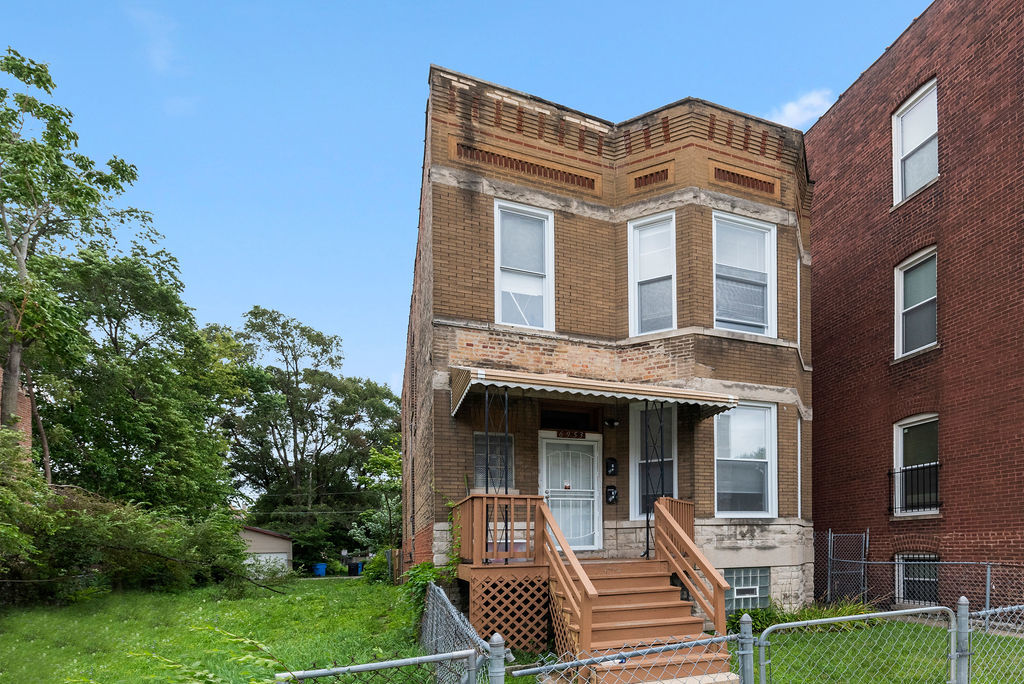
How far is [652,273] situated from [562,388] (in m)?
3.85

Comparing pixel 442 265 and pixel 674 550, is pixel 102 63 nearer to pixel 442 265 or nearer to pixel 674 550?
pixel 442 265

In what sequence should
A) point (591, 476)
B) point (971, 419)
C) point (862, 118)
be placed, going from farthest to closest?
point (862, 118) < point (971, 419) < point (591, 476)

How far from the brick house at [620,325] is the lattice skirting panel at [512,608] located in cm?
124

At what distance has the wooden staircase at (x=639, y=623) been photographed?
24.6 ft

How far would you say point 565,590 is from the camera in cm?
821

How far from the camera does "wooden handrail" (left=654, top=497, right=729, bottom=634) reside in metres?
8.30

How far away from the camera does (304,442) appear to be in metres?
43.4

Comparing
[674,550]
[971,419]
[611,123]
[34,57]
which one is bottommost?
[674,550]

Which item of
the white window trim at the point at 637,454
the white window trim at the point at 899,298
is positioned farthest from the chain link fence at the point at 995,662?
the white window trim at the point at 899,298

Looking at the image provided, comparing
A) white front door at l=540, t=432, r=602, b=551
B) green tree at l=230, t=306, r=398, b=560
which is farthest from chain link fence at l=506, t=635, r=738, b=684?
green tree at l=230, t=306, r=398, b=560

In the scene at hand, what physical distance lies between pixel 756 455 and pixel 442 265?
6225 mm

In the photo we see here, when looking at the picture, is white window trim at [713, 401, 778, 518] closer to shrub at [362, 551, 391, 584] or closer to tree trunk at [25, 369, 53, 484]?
shrub at [362, 551, 391, 584]

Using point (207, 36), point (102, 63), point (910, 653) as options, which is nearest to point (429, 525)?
point (910, 653)

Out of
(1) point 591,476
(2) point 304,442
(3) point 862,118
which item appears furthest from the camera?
(2) point 304,442
